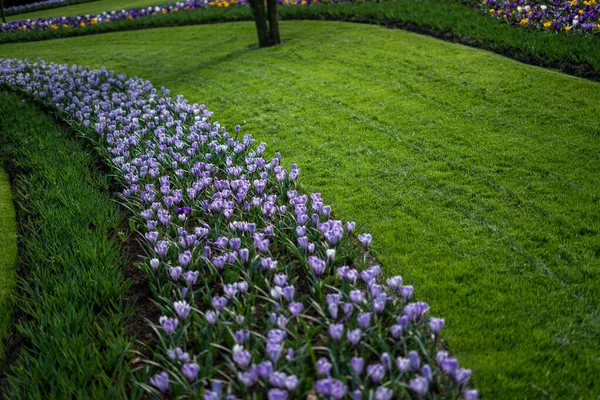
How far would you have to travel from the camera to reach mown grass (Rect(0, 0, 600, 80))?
296 inches

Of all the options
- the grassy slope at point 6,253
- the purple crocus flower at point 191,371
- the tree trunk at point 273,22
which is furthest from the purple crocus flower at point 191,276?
the tree trunk at point 273,22

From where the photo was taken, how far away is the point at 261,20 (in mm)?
10422

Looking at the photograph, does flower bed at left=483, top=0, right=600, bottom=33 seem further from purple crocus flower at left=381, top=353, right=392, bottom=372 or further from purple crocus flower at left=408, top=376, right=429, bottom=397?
purple crocus flower at left=408, top=376, right=429, bottom=397

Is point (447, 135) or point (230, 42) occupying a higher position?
point (230, 42)

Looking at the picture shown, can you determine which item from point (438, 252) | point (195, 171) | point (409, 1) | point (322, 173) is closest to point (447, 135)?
point (322, 173)

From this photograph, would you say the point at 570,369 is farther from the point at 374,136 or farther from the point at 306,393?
the point at 374,136

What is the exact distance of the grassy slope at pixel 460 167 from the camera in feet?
10.8

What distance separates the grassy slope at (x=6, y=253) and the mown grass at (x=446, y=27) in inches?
263

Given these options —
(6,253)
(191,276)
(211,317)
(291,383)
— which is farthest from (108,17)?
(291,383)

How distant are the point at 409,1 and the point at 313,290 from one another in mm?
9925

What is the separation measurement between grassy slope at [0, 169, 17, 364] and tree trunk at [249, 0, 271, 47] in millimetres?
5580

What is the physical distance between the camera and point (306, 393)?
2666 millimetres

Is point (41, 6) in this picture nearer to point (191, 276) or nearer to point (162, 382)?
point (191, 276)

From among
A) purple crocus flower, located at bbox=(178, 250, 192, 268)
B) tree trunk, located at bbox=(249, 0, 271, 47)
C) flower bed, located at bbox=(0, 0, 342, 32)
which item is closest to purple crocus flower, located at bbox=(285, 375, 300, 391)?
purple crocus flower, located at bbox=(178, 250, 192, 268)
